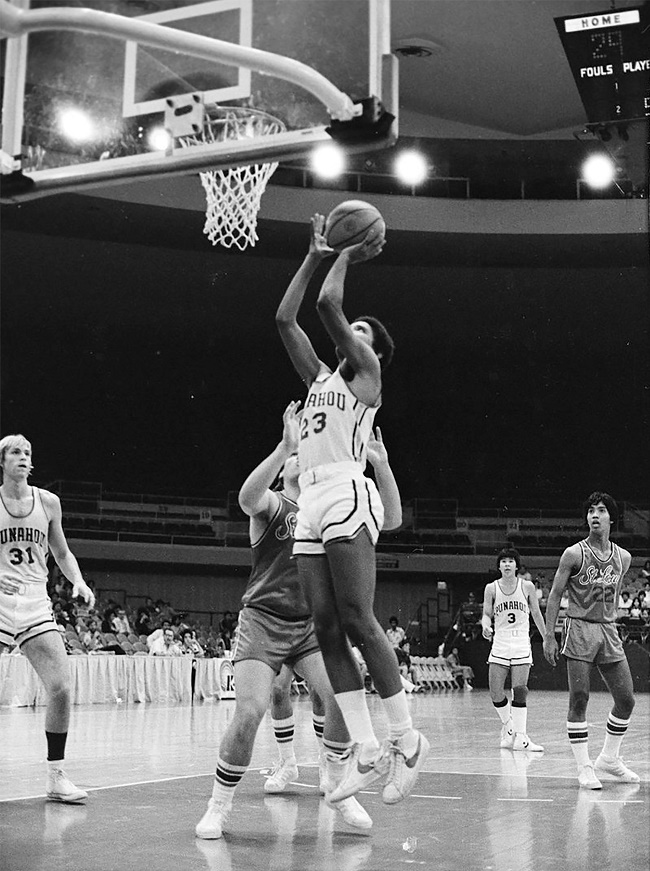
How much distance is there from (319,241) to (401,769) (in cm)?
235

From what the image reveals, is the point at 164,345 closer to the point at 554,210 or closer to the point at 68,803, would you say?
the point at 554,210

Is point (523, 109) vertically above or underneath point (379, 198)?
above

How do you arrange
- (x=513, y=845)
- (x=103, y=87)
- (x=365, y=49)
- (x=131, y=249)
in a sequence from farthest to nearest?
1. (x=131, y=249)
2. (x=103, y=87)
3. (x=365, y=49)
4. (x=513, y=845)

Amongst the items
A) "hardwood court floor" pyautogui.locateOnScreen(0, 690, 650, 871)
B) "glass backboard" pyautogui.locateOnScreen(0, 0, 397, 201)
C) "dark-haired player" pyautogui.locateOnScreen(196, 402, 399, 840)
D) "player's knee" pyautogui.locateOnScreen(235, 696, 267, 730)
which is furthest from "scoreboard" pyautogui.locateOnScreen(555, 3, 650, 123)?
"player's knee" pyautogui.locateOnScreen(235, 696, 267, 730)

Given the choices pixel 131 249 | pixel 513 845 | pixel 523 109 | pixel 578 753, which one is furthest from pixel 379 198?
pixel 513 845

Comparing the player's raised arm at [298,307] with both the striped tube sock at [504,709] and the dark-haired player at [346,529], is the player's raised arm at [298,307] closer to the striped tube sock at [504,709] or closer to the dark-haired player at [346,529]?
the dark-haired player at [346,529]

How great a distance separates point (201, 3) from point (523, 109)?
1926 cm

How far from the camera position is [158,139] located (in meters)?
6.16

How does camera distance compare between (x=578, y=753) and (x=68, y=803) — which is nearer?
(x=68, y=803)

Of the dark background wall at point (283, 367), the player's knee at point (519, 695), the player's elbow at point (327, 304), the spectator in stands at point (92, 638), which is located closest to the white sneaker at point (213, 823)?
the player's elbow at point (327, 304)

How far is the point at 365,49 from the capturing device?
5859mm

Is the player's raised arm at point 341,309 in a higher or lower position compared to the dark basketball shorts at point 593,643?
higher

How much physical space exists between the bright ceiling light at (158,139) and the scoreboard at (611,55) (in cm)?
983

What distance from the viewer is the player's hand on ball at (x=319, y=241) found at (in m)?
4.76
